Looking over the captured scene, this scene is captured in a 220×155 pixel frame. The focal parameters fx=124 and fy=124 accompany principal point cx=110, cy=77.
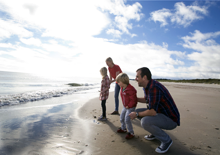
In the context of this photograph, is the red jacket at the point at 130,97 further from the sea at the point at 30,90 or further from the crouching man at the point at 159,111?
the sea at the point at 30,90

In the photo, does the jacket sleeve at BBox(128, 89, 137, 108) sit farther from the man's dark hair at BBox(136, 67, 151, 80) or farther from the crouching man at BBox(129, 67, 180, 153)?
the man's dark hair at BBox(136, 67, 151, 80)

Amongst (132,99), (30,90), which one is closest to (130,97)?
(132,99)

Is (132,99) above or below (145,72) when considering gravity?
below

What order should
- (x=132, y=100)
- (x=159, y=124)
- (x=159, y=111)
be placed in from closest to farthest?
(x=159, y=124) → (x=159, y=111) → (x=132, y=100)

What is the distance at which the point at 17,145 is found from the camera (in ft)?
7.96

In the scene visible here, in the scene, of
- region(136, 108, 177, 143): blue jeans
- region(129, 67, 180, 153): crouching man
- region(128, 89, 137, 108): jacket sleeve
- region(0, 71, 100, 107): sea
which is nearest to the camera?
region(129, 67, 180, 153): crouching man

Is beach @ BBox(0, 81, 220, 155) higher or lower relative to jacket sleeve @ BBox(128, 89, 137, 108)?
lower

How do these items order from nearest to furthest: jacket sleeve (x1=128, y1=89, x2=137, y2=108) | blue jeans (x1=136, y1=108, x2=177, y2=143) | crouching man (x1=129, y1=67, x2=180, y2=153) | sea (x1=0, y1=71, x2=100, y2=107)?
crouching man (x1=129, y1=67, x2=180, y2=153) → blue jeans (x1=136, y1=108, x2=177, y2=143) → jacket sleeve (x1=128, y1=89, x2=137, y2=108) → sea (x1=0, y1=71, x2=100, y2=107)

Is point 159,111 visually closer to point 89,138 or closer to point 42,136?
point 89,138

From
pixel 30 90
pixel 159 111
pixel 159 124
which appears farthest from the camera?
pixel 30 90

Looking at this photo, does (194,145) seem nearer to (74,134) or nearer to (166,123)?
(166,123)

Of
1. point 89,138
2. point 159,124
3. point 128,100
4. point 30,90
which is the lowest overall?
point 89,138

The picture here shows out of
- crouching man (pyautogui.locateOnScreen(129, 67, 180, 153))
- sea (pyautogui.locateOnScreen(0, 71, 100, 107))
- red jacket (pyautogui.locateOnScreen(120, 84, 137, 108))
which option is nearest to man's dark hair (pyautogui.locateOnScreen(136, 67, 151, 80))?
crouching man (pyautogui.locateOnScreen(129, 67, 180, 153))

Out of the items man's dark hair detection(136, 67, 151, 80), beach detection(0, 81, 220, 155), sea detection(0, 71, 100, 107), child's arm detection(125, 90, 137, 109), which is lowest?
beach detection(0, 81, 220, 155)
